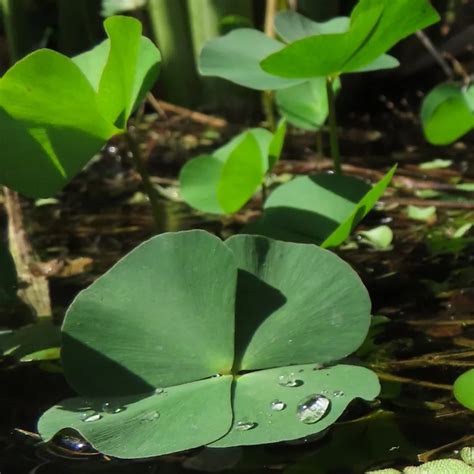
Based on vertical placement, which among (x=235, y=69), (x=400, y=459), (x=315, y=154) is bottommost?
(x=315, y=154)

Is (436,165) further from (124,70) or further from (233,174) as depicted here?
(124,70)

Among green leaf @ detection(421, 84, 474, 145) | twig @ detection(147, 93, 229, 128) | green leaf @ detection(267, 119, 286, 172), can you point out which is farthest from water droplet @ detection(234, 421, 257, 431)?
twig @ detection(147, 93, 229, 128)

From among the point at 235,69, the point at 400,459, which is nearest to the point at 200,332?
the point at 400,459

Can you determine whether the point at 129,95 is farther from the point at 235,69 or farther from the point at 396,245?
the point at 396,245

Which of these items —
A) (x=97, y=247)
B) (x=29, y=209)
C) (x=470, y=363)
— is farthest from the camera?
(x=29, y=209)

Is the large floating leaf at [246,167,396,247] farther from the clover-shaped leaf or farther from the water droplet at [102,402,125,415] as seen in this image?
the water droplet at [102,402,125,415]

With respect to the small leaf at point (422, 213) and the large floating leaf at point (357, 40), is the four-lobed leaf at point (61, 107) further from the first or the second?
the small leaf at point (422, 213)
